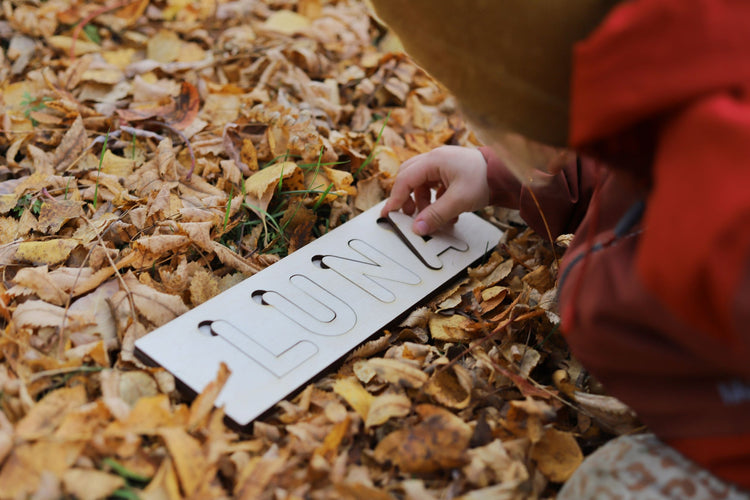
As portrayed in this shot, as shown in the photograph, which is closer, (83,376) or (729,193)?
(729,193)

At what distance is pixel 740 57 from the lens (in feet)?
2.18

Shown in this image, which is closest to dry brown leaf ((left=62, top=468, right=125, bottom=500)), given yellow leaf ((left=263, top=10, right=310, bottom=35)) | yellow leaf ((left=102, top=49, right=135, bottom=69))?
yellow leaf ((left=102, top=49, right=135, bottom=69))

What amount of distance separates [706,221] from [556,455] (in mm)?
503

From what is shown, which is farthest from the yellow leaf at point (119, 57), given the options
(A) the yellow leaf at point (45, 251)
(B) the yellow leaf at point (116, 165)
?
(A) the yellow leaf at point (45, 251)

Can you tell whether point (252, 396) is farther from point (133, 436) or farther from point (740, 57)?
point (740, 57)

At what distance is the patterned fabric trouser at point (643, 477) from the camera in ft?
2.72

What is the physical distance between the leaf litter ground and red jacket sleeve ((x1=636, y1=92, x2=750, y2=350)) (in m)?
0.40

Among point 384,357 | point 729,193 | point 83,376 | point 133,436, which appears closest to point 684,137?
point 729,193

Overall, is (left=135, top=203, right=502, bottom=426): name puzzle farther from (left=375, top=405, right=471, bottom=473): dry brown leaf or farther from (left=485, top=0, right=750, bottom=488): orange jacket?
(left=485, top=0, right=750, bottom=488): orange jacket

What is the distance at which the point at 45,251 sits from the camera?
1.29 meters

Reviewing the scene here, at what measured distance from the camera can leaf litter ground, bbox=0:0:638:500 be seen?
946 mm

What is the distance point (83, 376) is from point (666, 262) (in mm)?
876

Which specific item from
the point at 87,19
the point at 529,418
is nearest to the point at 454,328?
the point at 529,418

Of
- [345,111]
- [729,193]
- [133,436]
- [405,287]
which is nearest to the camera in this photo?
[729,193]
